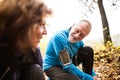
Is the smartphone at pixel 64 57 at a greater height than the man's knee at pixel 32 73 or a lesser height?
lesser

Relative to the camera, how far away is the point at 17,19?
1662 millimetres

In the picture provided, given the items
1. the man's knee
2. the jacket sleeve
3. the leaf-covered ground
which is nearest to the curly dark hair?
the man's knee

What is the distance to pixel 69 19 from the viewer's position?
8727 mm

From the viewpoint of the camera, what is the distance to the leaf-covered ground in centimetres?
497

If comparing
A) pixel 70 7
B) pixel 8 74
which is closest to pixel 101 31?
pixel 70 7

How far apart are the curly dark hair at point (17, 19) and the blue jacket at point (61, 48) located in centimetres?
176

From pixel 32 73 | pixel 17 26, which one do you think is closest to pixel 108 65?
pixel 32 73

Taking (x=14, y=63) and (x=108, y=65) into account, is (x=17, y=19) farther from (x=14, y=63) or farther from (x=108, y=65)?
(x=108, y=65)

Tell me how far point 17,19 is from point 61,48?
1.89 metres

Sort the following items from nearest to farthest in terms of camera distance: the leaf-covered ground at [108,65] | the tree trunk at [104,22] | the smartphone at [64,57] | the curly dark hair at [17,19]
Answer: the curly dark hair at [17,19] → the smartphone at [64,57] → the leaf-covered ground at [108,65] → the tree trunk at [104,22]

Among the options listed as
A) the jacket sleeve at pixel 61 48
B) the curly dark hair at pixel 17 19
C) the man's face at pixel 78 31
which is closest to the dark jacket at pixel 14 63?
the curly dark hair at pixel 17 19

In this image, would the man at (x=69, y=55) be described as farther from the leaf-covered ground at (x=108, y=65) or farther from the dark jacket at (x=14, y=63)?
the leaf-covered ground at (x=108, y=65)

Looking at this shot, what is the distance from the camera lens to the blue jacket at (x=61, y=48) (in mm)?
3512

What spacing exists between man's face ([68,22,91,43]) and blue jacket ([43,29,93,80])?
0.08m
